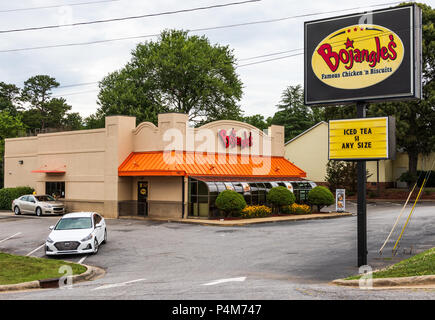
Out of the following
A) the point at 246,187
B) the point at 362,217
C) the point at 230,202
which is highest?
the point at 246,187

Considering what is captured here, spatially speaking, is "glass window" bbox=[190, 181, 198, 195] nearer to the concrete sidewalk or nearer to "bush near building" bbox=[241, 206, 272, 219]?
the concrete sidewalk

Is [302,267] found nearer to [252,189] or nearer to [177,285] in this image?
[177,285]

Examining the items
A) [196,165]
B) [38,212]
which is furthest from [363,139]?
[38,212]

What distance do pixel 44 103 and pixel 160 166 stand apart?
7328 centimetres

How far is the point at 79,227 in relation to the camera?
20.9 m

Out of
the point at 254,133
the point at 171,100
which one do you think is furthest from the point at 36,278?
the point at 171,100

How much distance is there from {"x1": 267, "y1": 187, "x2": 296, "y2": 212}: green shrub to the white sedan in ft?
53.1

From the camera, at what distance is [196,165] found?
113ft

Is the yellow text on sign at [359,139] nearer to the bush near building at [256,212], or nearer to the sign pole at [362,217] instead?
the sign pole at [362,217]

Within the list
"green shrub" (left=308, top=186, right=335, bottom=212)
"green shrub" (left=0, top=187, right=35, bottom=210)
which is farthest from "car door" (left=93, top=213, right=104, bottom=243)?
"green shrub" (left=0, top=187, right=35, bottom=210)

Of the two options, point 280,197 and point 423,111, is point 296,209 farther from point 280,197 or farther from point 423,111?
point 423,111

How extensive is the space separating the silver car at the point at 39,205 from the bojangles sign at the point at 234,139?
13.4 meters

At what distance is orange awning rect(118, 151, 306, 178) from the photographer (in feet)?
109
